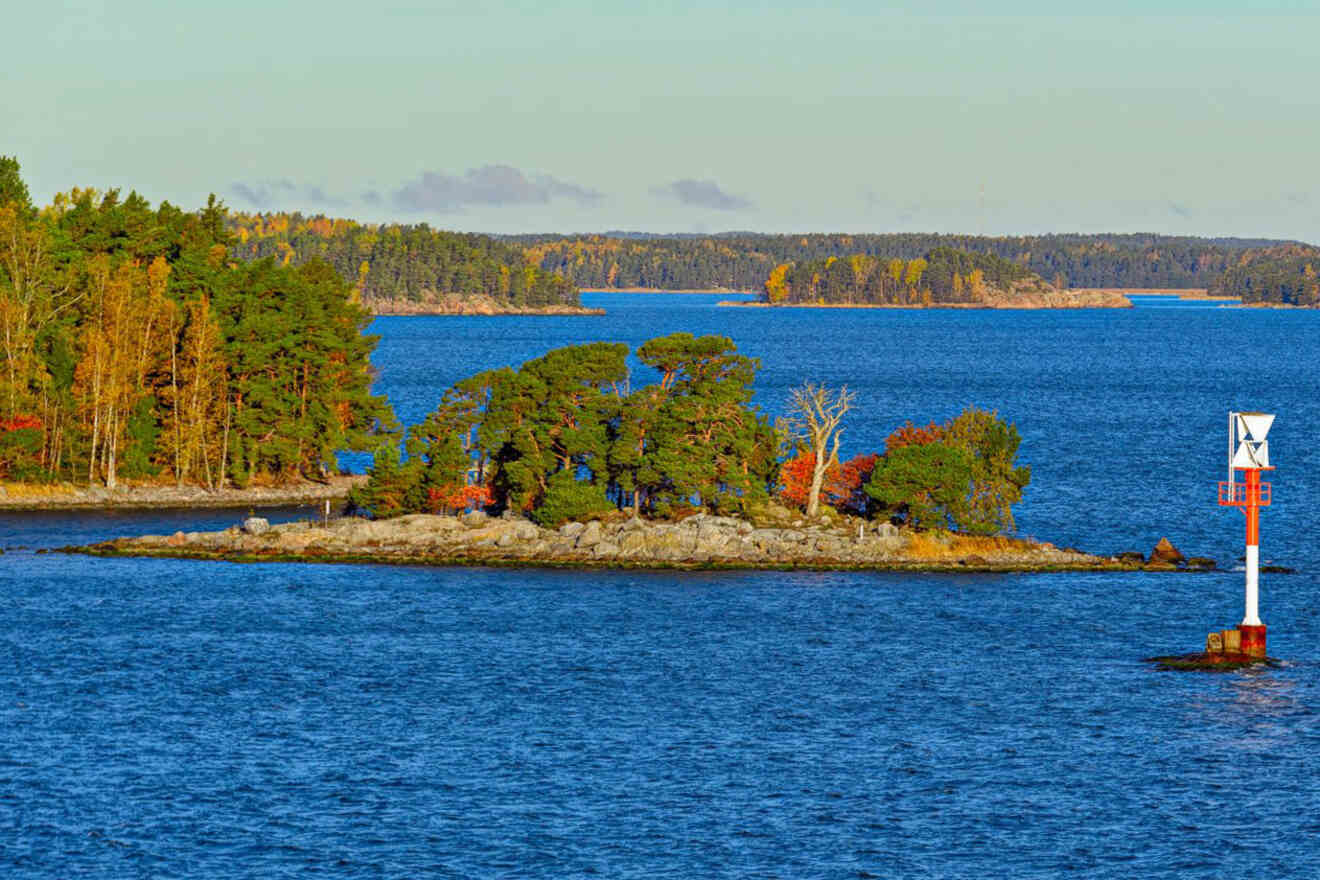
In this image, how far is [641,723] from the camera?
58.8m

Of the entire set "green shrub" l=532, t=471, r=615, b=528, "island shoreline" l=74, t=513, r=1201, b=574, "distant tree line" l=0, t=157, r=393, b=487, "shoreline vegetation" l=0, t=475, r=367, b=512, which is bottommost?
"island shoreline" l=74, t=513, r=1201, b=574

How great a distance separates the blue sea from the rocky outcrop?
1.99 metres

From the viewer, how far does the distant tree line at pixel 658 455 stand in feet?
299

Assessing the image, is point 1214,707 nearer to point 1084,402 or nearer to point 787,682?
point 787,682

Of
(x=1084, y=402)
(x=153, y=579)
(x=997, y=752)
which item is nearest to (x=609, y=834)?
(x=997, y=752)

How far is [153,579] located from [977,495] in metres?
38.5

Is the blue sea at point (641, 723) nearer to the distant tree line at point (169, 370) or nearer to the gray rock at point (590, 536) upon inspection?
the gray rock at point (590, 536)

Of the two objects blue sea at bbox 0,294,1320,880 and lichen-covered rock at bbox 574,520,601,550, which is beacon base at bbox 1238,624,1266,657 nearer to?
blue sea at bbox 0,294,1320,880

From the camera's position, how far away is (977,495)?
298ft

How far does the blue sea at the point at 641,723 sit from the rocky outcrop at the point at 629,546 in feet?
6.53

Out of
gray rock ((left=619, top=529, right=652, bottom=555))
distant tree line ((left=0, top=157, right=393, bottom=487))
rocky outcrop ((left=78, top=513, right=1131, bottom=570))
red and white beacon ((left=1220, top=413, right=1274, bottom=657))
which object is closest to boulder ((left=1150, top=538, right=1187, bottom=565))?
rocky outcrop ((left=78, top=513, right=1131, bottom=570))

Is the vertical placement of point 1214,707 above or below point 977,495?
below

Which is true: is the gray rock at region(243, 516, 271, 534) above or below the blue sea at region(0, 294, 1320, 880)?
above

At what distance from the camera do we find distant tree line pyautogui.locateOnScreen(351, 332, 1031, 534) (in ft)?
299
